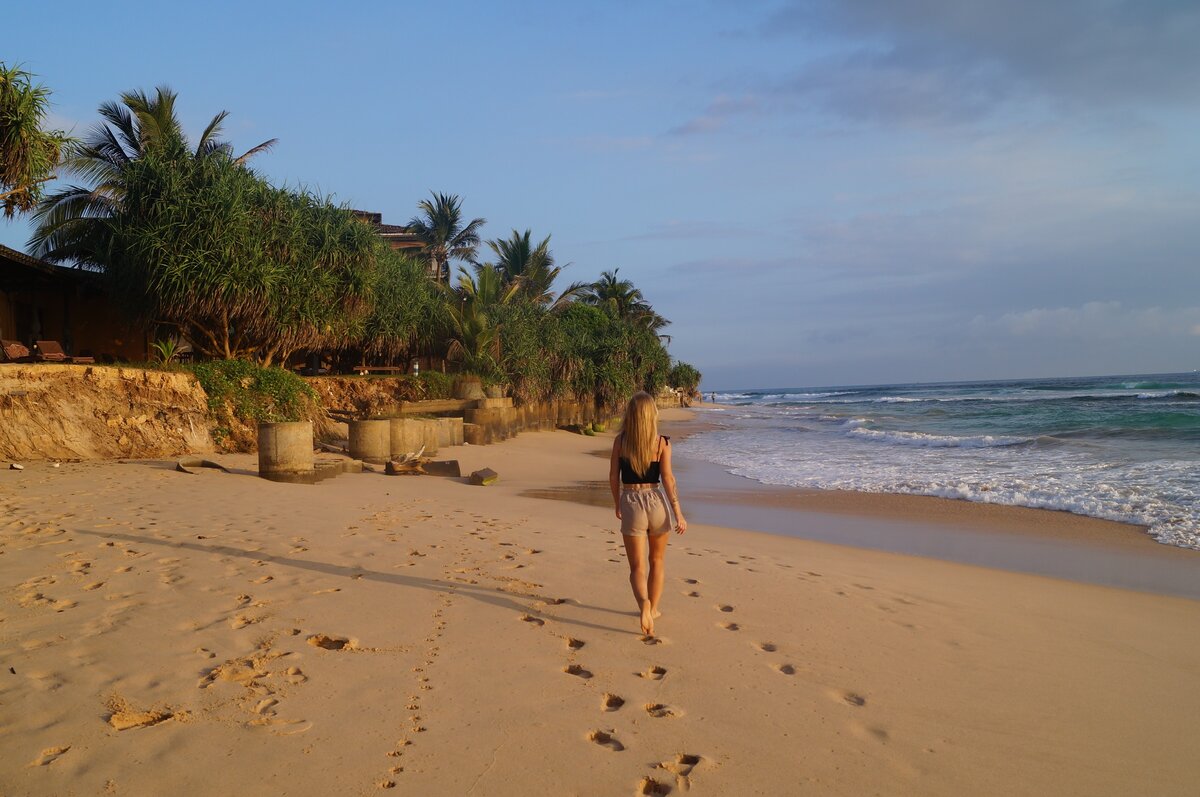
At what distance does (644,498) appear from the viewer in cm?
484

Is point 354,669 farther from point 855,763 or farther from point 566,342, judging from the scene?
point 566,342

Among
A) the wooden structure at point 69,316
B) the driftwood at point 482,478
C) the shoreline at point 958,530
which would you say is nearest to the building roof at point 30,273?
the wooden structure at point 69,316

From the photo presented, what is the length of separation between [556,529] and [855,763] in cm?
534

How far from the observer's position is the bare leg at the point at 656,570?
4.84 m

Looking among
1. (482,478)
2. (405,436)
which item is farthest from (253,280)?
(482,478)

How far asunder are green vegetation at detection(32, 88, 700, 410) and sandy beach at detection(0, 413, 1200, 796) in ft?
31.8

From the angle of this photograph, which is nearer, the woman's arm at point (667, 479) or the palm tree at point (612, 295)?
the woman's arm at point (667, 479)

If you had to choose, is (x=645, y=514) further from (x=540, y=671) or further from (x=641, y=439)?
(x=540, y=671)

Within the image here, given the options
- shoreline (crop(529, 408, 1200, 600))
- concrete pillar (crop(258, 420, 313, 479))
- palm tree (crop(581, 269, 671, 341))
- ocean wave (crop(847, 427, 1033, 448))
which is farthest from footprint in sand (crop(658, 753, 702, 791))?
palm tree (crop(581, 269, 671, 341))

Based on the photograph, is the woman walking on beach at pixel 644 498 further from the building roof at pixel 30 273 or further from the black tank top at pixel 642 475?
the building roof at pixel 30 273

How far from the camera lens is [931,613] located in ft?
18.5

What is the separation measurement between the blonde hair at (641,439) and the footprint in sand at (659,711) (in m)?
1.58

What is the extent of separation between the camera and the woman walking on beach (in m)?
4.81

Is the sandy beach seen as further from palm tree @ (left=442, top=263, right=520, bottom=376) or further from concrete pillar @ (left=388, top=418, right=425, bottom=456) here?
palm tree @ (left=442, top=263, right=520, bottom=376)
